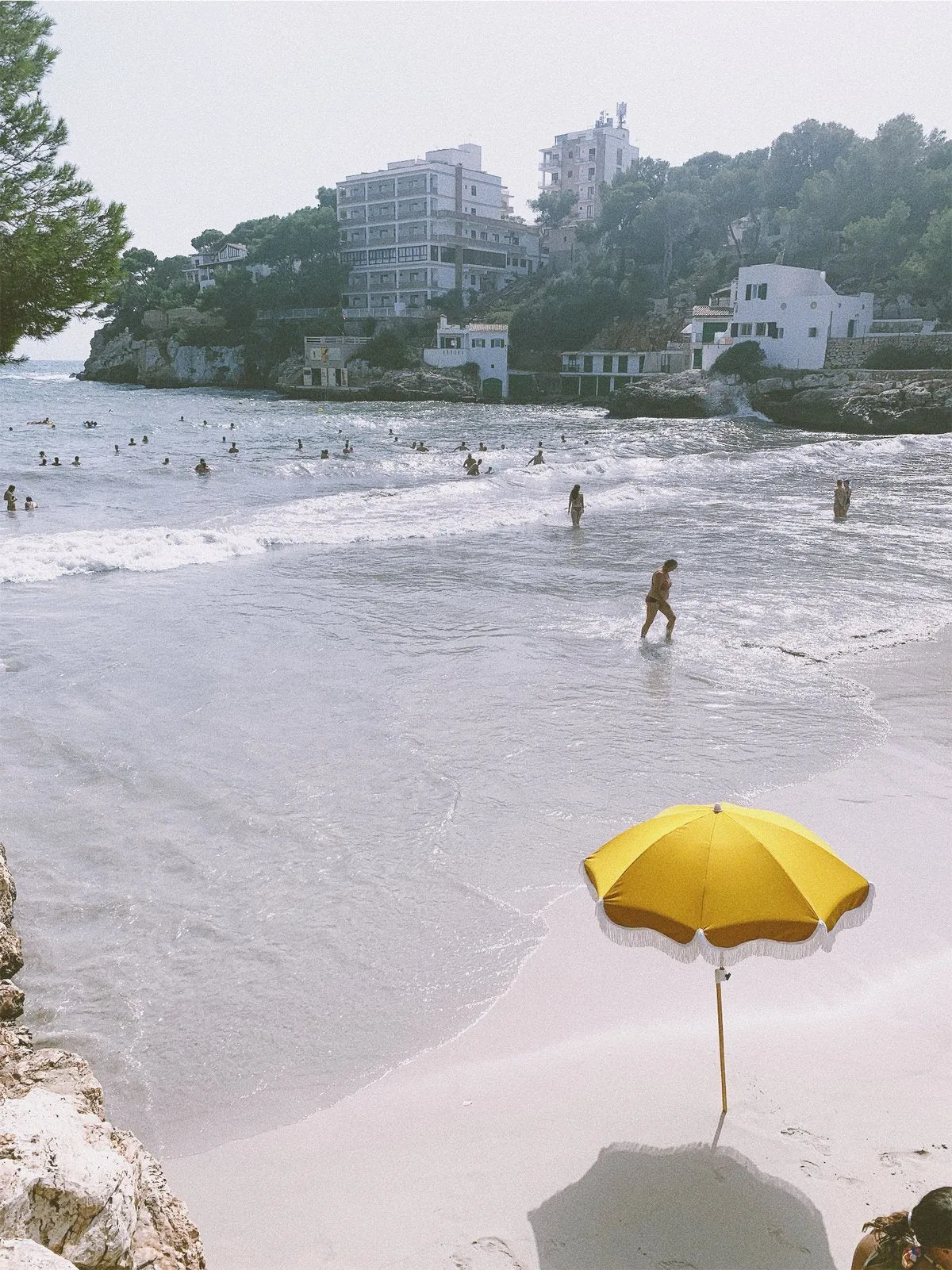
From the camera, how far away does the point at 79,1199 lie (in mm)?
3064

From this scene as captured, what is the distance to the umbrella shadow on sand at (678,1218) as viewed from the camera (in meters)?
4.29

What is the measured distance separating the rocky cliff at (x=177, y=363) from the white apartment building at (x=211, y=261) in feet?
37.6

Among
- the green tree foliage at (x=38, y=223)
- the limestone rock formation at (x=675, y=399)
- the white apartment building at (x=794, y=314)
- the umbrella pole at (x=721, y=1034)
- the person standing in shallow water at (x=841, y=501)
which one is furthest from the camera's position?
the limestone rock formation at (x=675, y=399)

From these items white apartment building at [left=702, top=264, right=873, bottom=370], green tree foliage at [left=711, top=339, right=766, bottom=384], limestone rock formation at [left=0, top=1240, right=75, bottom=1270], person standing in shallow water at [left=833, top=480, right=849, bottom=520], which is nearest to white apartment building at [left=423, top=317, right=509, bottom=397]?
white apartment building at [left=702, top=264, right=873, bottom=370]

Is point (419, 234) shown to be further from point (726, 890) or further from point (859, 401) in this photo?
point (726, 890)

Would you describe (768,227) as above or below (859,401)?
above

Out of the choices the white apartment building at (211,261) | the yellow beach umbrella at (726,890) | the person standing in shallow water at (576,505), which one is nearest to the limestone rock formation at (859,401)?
the person standing in shallow water at (576,505)

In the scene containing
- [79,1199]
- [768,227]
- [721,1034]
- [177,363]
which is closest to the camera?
[79,1199]

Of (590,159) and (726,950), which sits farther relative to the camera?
(590,159)

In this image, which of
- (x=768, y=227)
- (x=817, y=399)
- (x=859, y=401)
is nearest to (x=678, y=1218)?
(x=859, y=401)

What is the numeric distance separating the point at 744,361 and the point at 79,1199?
7431cm

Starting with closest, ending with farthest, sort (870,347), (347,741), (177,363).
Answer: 1. (347,741)
2. (870,347)
3. (177,363)

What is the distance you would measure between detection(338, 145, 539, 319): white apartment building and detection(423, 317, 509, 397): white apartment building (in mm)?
16276

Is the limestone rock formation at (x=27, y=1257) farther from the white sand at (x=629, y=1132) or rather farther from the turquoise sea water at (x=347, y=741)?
the turquoise sea water at (x=347, y=741)
